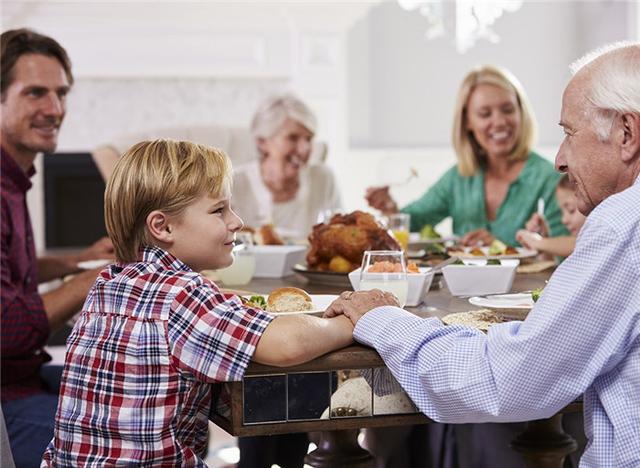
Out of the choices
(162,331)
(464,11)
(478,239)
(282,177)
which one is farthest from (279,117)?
(162,331)

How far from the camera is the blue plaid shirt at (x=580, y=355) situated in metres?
1.25

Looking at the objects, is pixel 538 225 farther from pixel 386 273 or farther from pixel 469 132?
pixel 386 273

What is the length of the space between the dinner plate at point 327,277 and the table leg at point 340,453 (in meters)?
0.50

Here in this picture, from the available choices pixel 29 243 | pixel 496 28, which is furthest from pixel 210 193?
pixel 496 28

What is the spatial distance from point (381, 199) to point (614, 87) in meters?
2.15

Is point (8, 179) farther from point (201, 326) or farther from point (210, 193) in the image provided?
point (201, 326)

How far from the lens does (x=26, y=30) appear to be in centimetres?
261

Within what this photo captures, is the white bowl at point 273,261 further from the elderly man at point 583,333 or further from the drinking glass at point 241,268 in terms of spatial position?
the elderly man at point 583,333

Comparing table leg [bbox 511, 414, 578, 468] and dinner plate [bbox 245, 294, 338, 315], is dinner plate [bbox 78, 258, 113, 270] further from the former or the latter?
table leg [bbox 511, 414, 578, 468]

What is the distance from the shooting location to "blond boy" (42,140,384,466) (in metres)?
1.40

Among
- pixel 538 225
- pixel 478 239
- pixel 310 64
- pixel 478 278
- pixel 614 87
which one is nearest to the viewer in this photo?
pixel 614 87

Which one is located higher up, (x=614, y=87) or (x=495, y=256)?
(x=614, y=87)

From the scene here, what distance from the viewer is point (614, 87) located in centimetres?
136

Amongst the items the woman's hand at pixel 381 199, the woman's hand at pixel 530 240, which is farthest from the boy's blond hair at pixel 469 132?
the woman's hand at pixel 530 240
